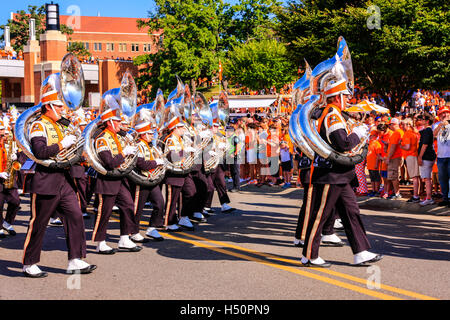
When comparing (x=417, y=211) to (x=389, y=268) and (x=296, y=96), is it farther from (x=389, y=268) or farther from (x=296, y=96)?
(x=389, y=268)

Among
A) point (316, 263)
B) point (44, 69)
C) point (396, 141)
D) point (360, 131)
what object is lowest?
point (316, 263)

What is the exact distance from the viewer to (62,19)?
363 ft

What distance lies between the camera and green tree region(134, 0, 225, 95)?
1911 inches

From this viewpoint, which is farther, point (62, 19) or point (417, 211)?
point (62, 19)

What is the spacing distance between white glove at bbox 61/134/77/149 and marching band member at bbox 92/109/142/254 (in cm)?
68

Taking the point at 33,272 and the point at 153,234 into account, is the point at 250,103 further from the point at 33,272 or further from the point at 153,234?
the point at 33,272

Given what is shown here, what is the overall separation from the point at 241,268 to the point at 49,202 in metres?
2.29

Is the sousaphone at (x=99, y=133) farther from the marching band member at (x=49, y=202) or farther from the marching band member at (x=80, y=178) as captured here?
the marching band member at (x=80, y=178)

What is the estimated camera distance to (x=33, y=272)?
21.5 feet

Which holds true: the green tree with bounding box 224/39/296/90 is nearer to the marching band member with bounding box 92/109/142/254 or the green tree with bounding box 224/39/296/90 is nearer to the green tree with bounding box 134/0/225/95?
the green tree with bounding box 134/0/225/95

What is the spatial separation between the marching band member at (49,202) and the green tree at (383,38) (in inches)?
739

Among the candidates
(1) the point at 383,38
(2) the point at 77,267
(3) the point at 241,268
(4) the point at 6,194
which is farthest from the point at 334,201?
(1) the point at 383,38
